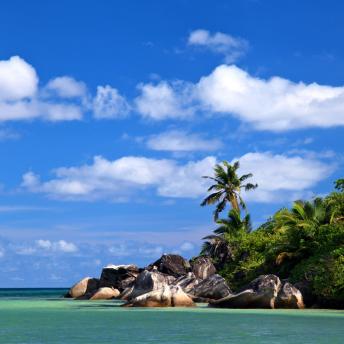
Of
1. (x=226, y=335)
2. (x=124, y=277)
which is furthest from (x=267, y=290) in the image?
(x=124, y=277)

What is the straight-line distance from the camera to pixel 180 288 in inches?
1304

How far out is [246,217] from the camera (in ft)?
182

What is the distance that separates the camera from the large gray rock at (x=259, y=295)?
97.9ft

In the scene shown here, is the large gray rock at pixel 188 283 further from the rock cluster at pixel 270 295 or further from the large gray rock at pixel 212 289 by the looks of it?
the rock cluster at pixel 270 295

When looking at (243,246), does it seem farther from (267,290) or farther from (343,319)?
(343,319)

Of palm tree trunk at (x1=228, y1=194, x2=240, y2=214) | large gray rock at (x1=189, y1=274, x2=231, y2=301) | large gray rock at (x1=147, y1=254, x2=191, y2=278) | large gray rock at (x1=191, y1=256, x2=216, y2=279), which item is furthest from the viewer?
palm tree trunk at (x1=228, y1=194, x2=240, y2=214)

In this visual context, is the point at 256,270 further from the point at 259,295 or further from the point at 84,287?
the point at 84,287

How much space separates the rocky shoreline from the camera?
3003 cm

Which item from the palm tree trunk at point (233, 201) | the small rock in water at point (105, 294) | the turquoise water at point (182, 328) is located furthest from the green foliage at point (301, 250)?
the palm tree trunk at point (233, 201)

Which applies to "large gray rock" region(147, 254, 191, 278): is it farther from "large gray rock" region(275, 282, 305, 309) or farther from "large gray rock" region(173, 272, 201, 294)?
"large gray rock" region(275, 282, 305, 309)

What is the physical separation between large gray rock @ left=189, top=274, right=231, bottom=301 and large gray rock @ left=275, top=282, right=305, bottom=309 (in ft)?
17.2

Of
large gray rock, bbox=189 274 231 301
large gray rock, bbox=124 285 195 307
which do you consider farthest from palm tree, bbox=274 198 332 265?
large gray rock, bbox=124 285 195 307

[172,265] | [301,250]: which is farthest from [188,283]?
[172,265]

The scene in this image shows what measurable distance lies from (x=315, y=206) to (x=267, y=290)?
10.5 m
